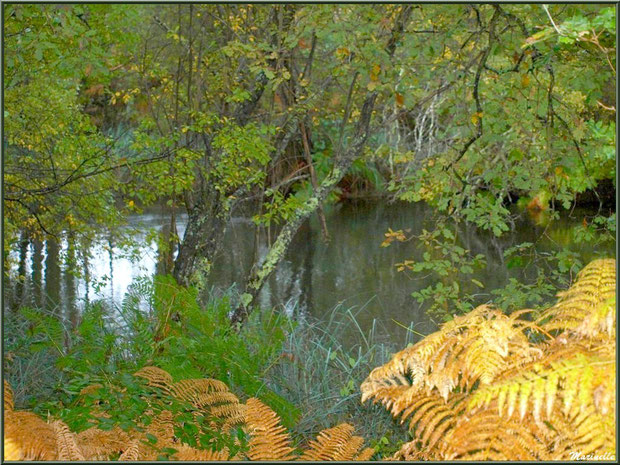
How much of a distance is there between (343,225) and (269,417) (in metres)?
12.8

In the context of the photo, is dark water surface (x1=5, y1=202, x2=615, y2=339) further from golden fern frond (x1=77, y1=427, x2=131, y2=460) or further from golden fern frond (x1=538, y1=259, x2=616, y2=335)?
golden fern frond (x1=538, y1=259, x2=616, y2=335)

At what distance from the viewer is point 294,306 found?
8.92 m

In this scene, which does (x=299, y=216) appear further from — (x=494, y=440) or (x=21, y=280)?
(x=494, y=440)

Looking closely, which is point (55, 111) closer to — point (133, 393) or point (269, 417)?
point (133, 393)

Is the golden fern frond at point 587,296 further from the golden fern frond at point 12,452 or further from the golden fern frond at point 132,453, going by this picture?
the golden fern frond at point 12,452

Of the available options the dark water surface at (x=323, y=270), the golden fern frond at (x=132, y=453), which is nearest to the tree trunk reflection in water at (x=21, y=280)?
the dark water surface at (x=323, y=270)

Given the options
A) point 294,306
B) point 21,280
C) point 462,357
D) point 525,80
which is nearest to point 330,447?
point 462,357

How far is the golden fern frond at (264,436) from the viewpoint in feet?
7.25

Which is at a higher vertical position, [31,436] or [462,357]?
[462,357]

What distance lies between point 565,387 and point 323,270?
32.4 ft

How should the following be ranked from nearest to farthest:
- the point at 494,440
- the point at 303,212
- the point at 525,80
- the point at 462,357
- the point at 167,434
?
the point at 494,440
the point at 462,357
the point at 167,434
the point at 525,80
the point at 303,212

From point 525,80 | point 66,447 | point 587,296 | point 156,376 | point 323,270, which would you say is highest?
point 525,80

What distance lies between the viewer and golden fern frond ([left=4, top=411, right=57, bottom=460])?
211cm

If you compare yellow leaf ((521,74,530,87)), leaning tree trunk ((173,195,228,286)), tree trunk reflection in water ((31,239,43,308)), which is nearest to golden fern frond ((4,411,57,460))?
yellow leaf ((521,74,530,87))
